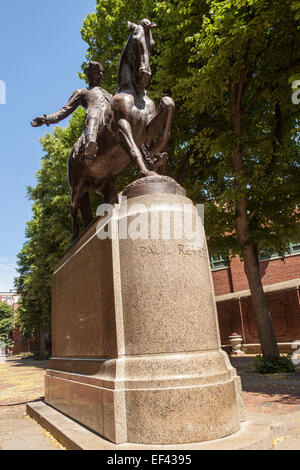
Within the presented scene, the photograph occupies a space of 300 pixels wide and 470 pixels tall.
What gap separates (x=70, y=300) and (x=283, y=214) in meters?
8.95

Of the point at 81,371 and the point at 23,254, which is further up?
the point at 23,254

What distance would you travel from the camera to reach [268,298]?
74.5 ft

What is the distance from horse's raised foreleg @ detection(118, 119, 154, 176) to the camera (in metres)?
5.20

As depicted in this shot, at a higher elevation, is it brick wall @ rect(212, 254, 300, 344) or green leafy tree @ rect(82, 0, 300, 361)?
green leafy tree @ rect(82, 0, 300, 361)

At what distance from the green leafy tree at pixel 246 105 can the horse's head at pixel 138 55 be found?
228 inches

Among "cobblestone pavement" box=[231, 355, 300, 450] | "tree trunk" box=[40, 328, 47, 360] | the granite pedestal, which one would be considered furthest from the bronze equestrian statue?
"tree trunk" box=[40, 328, 47, 360]

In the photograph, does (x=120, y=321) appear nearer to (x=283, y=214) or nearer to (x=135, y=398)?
(x=135, y=398)

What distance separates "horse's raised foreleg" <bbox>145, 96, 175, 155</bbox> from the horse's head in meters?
0.48

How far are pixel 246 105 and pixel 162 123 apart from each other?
8.96 metres

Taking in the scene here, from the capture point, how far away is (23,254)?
37750mm

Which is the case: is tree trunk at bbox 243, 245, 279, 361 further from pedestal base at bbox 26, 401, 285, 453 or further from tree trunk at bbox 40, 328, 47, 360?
tree trunk at bbox 40, 328, 47, 360

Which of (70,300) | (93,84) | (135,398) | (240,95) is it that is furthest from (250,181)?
(135,398)

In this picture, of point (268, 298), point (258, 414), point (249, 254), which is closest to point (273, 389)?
point (258, 414)
